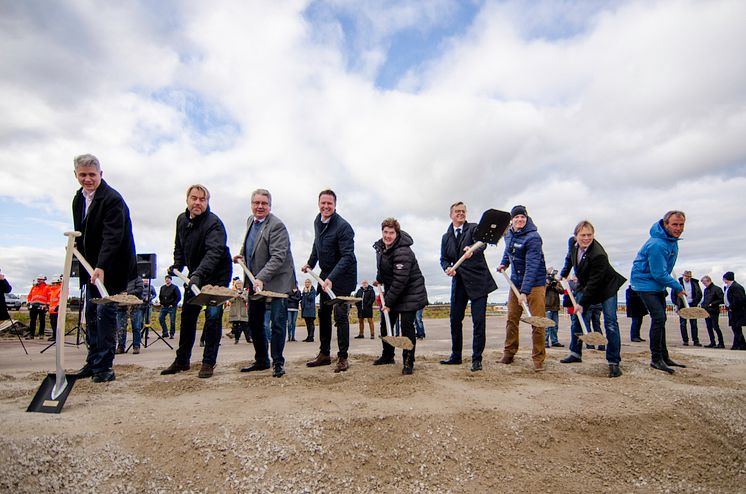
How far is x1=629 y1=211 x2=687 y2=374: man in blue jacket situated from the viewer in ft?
17.7

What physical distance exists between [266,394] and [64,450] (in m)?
1.59

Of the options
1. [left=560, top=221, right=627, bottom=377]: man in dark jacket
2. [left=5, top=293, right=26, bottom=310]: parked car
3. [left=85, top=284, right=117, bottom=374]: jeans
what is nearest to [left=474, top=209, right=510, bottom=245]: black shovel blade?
[left=560, top=221, right=627, bottom=377]: man in dark jacket

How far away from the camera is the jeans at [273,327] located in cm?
486

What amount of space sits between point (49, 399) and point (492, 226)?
513cm

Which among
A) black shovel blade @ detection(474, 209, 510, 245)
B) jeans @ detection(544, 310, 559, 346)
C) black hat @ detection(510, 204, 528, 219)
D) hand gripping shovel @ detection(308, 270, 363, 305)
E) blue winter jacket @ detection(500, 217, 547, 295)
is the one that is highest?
black hat @ detection(510, 204, 528, 219)

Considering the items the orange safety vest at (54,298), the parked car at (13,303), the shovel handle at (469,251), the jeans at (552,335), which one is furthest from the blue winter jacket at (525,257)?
the parked car at (13,303)

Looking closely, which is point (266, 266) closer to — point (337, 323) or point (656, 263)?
point (337, 323)

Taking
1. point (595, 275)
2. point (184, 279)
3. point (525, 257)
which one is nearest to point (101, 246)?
point (184, 279)

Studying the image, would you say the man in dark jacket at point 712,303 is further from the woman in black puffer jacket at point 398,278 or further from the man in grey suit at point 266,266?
the man in grey suit at point 266,266

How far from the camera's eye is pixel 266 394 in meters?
3.90

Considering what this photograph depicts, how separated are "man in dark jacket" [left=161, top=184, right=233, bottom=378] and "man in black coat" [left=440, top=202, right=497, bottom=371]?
3.05 meters

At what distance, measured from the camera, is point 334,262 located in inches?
220

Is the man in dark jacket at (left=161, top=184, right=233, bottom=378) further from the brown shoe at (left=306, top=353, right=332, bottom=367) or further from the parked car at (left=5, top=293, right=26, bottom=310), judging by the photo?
the parked car at (left=5, top=293, right=26, bottom=310)

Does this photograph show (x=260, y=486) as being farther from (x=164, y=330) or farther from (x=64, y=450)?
(x=164, y=330)
